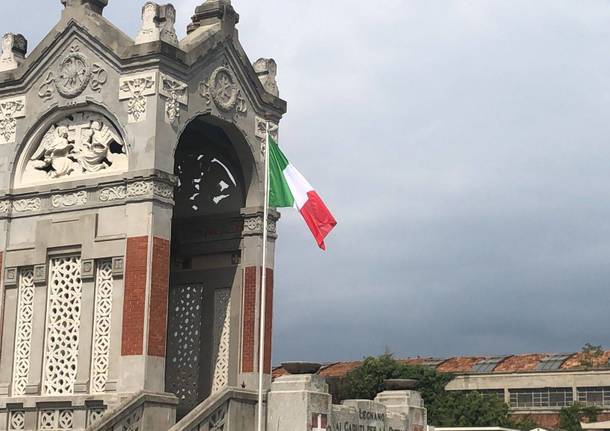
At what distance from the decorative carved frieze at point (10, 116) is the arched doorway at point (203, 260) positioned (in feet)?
13.9

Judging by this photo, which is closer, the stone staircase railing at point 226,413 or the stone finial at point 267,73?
the stone staircase railing at point 226,413

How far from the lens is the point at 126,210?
24.1 metres

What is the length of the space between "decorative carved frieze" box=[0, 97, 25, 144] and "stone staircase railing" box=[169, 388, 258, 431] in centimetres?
838

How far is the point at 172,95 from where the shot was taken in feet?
81.0

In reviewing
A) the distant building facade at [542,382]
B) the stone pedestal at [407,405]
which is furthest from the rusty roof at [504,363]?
the stone pedestal at [407,405]

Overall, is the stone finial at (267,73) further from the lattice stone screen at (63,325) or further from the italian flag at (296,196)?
the lattice stone screen at (63,325)

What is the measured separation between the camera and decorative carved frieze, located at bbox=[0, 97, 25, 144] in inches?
1037

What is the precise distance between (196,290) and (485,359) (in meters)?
65.0

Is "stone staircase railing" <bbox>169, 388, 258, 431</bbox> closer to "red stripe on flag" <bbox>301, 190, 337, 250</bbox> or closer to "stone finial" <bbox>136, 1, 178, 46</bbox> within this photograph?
"red stripe on flag" <bbox>301, 190, 337, 250</bbox>

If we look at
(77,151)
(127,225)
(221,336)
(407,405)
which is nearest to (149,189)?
(127,225)

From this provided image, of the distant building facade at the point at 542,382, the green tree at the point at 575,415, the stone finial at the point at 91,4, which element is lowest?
the green tree at the point at 575,415

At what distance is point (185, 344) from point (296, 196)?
552 cm

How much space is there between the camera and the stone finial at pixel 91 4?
2591cm

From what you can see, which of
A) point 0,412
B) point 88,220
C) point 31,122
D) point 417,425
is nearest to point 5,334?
point 0,412
